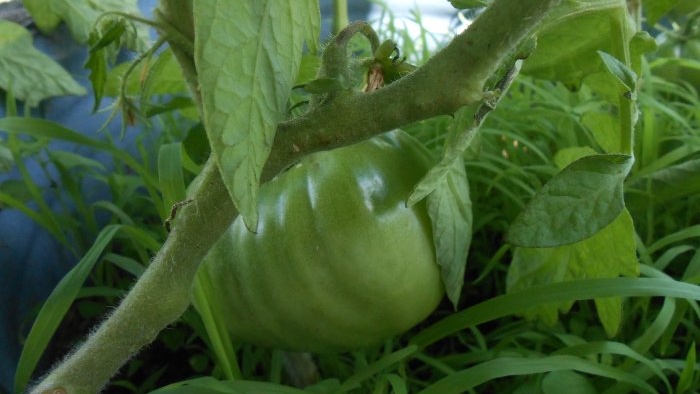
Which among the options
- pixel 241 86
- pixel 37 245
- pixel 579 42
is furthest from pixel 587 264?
pixel 37 245

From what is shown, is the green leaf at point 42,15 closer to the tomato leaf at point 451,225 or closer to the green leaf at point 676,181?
the tomato leaf at point 451,225

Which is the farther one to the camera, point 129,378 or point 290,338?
point 129,378

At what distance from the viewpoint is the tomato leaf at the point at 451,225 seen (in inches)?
20.2

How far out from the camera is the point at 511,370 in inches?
19.5

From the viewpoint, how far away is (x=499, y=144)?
2.80 ft

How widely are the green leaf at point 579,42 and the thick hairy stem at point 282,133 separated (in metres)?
0.17

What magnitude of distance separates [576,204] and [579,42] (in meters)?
0.18

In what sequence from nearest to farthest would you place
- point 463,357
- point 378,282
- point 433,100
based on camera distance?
point 433,100 → point 378,282 → point 463,357

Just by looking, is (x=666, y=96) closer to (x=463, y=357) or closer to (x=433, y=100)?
(x=463, y=357)

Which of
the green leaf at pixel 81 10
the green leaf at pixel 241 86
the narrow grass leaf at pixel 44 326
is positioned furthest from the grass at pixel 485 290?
the green leaf at pixel 241 86

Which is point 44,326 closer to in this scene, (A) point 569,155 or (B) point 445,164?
(B) point 445,164

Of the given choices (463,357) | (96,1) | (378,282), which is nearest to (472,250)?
(463,357)

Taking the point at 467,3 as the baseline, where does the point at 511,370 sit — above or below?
below

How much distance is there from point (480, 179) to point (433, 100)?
0.44 m
